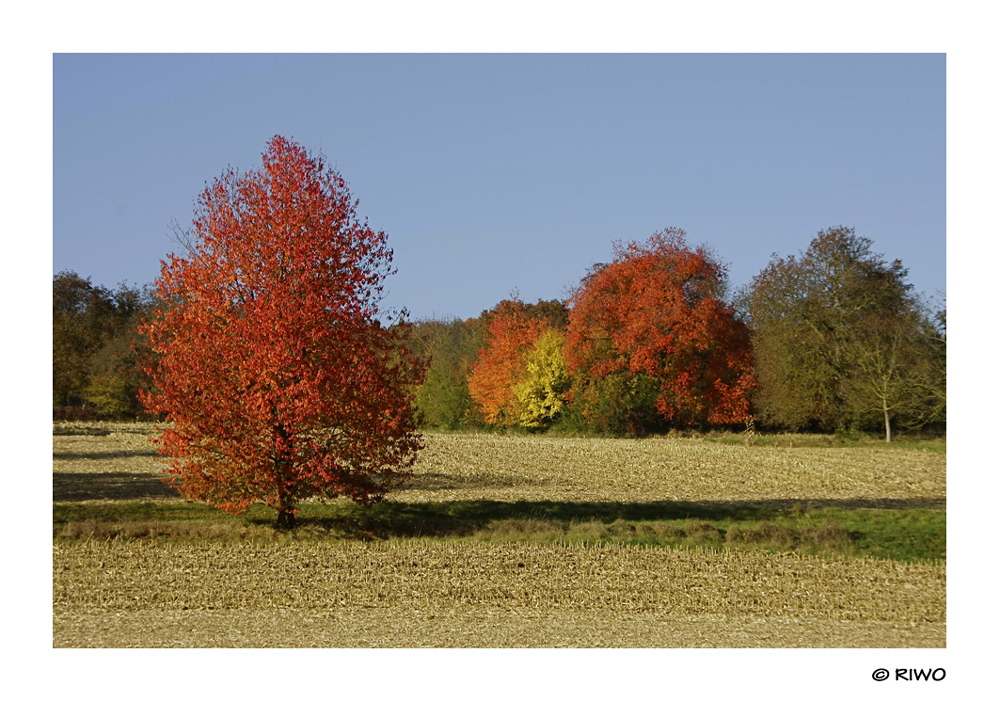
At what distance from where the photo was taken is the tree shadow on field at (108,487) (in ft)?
66.4

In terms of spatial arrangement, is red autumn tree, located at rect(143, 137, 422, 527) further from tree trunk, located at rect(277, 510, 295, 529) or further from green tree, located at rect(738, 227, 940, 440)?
green tree, located at rect(738, 227, 940, 440)

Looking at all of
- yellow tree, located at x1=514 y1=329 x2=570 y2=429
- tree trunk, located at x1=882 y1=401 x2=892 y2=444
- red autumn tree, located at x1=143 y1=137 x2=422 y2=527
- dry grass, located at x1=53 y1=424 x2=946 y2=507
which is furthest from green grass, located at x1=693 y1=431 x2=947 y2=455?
red autumn tree, located at x1=143 y1=137 x2=422 y2=527

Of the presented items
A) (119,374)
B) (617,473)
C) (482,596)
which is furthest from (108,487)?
(119,374)

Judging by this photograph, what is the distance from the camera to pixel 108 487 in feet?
71.6

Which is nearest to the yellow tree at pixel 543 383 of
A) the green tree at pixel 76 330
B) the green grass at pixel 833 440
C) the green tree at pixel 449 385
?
the green tree at pixel 449 385

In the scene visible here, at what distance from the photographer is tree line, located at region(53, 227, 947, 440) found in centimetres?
3744

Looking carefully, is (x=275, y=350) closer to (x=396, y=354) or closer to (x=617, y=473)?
(x=396, y=354)

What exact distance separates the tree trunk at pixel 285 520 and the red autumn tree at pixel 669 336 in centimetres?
2702

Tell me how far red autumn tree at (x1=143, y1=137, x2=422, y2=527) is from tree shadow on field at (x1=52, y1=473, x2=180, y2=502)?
5.77 m

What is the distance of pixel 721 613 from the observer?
11.6m

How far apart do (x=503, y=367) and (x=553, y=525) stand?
103 feet

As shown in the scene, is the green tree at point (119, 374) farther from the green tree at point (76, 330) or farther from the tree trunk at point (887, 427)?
the tree trunk at point (887, 427)
